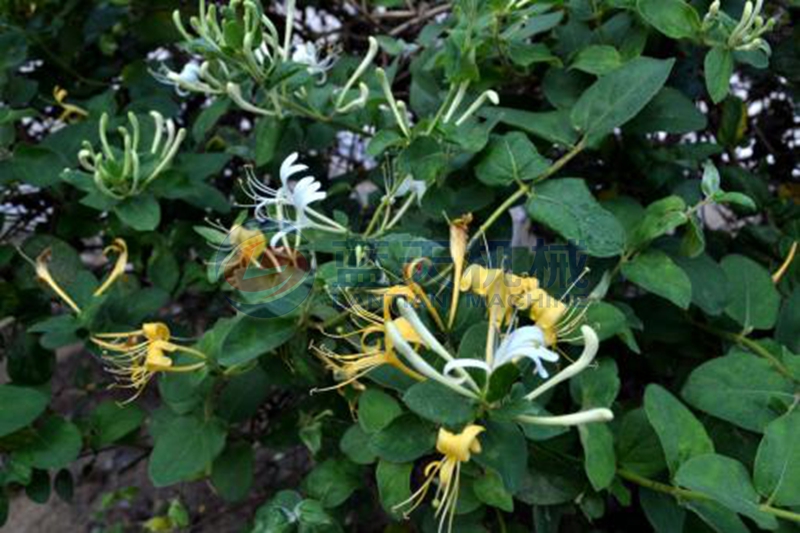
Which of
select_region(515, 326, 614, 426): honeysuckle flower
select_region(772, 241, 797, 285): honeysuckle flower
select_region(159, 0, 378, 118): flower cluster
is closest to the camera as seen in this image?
select_region(515, 326, 614, 426): honeysuckle flower

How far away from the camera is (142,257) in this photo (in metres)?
1.45

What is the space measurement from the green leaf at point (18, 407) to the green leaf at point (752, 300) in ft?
2.81

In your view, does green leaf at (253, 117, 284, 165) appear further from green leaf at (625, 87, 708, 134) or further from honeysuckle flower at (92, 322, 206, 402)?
green leaf at (625, 87, 708, 134)

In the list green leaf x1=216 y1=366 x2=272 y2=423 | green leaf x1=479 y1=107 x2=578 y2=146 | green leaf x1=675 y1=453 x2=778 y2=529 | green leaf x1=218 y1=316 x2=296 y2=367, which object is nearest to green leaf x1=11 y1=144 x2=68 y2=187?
green leaf x1=216 y1=366 x2=272 y2=423

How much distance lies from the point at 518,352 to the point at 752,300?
1.71 feet

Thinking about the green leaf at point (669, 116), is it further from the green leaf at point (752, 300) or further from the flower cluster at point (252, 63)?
the flower cluster at point (252, 63)

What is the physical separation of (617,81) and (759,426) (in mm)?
411

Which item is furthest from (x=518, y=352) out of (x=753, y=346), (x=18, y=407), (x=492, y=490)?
(x=18, y=407)

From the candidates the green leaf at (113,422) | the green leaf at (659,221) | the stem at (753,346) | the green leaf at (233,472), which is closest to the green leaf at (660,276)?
the green leaf at (659,221)

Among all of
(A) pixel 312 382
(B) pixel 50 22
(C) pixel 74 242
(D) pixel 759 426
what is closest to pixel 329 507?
(A) pixel 312 382

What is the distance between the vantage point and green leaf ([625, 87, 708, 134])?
3.57ft

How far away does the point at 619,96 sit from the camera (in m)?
1.02

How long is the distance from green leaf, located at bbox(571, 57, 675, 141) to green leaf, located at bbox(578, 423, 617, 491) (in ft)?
1.11

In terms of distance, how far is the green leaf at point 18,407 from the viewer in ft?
3.52
